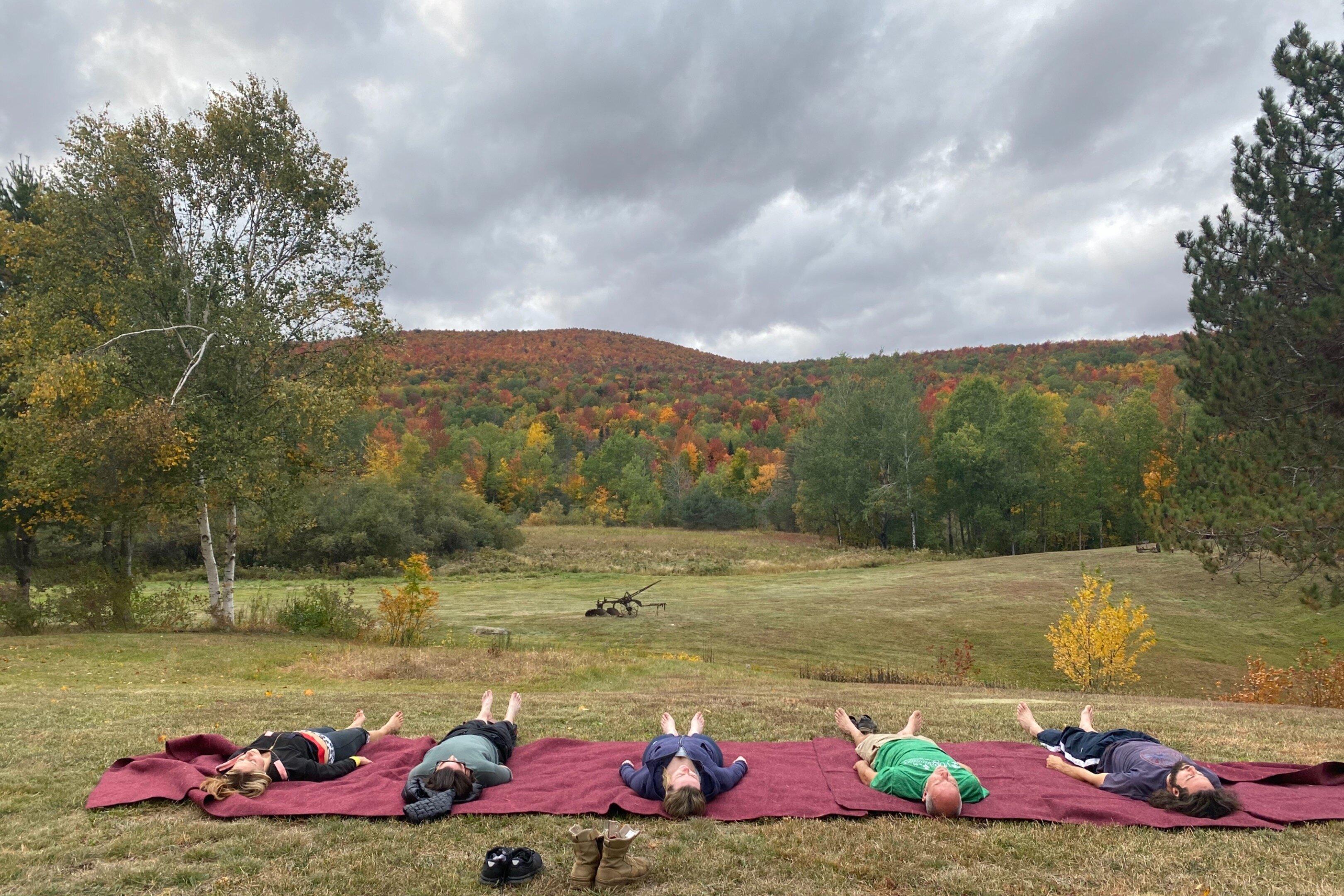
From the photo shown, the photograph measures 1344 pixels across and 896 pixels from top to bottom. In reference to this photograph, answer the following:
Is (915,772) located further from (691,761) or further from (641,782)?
(641,782)

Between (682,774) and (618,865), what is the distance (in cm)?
130

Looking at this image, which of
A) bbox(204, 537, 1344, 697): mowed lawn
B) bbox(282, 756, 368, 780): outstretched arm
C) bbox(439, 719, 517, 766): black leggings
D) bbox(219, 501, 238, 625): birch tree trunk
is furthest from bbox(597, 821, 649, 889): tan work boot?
bbox(219, 501, 238, 625): birch tree trunk

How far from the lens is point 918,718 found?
7078 millimetres

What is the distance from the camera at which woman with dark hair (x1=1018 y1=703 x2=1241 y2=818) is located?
5.29m

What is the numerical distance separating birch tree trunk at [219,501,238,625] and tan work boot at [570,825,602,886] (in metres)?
17.1

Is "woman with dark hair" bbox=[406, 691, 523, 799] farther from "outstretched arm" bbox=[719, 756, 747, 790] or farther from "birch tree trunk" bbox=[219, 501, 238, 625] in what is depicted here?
"birch tree trunk" bbox=[219, 501, 238, 625]

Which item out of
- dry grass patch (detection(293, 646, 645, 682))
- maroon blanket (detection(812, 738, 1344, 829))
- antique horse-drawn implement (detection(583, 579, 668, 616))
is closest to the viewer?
maroon blanket (detection(812, 738, 1344, 829))

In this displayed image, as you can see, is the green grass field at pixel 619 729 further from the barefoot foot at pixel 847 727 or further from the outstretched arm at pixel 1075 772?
Answer: the outstretched arm at pixel 1075 772

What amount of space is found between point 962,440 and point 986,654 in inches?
1358

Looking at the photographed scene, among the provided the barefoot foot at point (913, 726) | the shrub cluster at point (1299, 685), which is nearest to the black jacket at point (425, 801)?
the barefoot foot at point (913, 726)

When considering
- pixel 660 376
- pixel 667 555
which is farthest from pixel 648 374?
pixel 667 555

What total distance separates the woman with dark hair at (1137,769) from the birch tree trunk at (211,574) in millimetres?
18739

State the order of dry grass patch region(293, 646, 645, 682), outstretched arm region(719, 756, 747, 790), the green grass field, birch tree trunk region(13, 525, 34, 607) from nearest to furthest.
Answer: the green grass field
outstretched arm region(719, 756, 747, 790)
dry grass patch region(293, 646, 645, 682)
birch tree trunk region(13, 525, 34, 607)

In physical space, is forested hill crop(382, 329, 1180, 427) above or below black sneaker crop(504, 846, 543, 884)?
above
